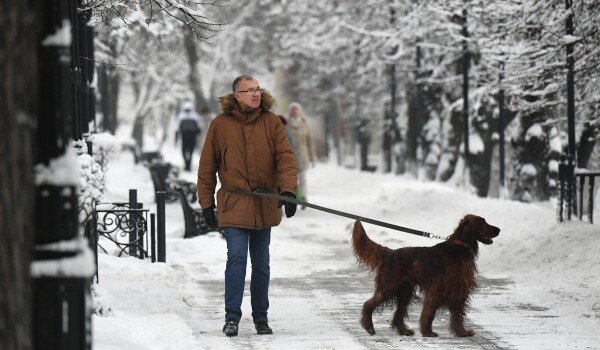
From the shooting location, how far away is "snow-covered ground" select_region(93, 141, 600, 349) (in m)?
8.09

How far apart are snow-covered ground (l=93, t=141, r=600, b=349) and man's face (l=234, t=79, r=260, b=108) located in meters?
1.73

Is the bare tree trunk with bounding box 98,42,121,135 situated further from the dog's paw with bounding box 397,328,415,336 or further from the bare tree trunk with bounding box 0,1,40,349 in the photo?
the bare tree trunk with bounding box 0,1,40,349

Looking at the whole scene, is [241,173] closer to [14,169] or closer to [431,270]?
[431,270]

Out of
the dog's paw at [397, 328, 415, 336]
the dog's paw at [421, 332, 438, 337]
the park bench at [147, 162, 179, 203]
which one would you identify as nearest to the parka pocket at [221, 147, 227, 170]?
the dog's paw at [397, 328, 415, 336]

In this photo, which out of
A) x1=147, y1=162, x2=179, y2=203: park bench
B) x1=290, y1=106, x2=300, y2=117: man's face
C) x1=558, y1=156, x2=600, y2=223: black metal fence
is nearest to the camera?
x1=147, y1=162, x2=179, y2=203: park bench

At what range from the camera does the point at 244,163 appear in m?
8.41

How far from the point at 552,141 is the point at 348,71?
19.2 metres

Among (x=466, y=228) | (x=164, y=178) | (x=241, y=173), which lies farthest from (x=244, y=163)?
(x=164, y=178)

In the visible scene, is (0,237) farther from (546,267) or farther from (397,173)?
(397,173)

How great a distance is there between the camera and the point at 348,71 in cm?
4356

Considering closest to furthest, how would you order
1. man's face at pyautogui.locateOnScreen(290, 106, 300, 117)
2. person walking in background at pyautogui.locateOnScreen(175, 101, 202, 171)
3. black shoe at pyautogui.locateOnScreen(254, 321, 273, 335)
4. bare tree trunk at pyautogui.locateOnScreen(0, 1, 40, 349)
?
bare tree trunk at pyautogui.locateOnScreen(0, 1, 40, 349) < black shoe at pyautogui.locateOnScreen(254, 321, 273, 335) < man's face at pyautogui.locateOnScreen(290, 106, 300, 117) < person walking in background at pyautogui.locateOnScreen(175, 101, 202, 171)

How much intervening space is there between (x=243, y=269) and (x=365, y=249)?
3.12 feet

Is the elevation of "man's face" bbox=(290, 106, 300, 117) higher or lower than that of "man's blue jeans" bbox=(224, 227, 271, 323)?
higher

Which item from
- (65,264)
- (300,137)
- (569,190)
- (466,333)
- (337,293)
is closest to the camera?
(65,264)
